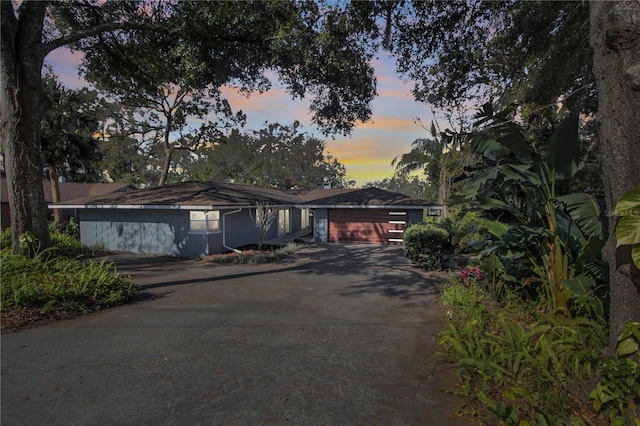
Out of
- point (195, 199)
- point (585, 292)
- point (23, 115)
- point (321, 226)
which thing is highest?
point (23, 115)

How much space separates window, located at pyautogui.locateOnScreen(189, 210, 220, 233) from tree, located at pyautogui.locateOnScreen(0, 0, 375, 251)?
6575 mm

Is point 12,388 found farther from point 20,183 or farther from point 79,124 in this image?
point 79,124

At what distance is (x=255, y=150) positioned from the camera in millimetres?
43156

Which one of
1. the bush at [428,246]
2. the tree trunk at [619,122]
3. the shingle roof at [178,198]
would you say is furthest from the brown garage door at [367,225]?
the tree trunk at [619,122]

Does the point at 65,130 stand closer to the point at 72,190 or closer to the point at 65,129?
the point at 65,129

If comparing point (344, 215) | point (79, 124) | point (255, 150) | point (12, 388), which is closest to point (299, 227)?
point (344, 215)

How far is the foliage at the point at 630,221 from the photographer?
2.58 metres

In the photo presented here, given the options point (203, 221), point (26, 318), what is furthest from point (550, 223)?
point (203, 221)

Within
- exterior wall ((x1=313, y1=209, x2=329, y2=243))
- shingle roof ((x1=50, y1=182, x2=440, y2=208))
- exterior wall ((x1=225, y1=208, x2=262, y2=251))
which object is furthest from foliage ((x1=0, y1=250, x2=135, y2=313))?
exterior wall ((x1=313, y1=209, x2=329, y2=243))

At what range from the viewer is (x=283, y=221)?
23016mm

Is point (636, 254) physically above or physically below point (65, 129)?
below

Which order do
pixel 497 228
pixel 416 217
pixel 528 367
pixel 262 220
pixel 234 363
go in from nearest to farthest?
pixel 528 367
pixel 234 363
pixel 497 228
pixel 262 220
pixel 416 217

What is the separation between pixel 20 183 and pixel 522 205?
1107cm

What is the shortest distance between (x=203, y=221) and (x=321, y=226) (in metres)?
8.49
